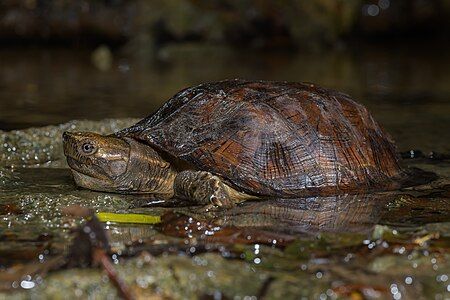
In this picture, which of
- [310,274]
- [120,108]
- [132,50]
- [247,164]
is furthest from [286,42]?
[310,274]

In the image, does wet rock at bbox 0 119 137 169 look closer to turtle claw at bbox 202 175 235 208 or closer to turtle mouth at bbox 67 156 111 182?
turtle mouth at bbox 67 156 111 182

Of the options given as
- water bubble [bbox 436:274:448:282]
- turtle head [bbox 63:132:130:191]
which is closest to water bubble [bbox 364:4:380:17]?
turtle head [bbox 63:132:130:191]

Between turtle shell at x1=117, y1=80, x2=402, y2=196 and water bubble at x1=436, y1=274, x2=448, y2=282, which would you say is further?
turtle shell at x1=117, y1=80, x2=402, y2=196

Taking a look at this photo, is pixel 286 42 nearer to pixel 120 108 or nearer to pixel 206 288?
pixel 120 108

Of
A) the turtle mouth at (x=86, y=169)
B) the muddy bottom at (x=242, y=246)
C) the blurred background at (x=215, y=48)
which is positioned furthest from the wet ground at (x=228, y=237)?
the blurred background at (x=215, y=48)

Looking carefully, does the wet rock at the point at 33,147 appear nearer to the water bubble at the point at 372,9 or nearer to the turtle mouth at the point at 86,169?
the turtle mouth at the point at 86,169

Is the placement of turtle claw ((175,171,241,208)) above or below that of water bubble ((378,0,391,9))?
above
